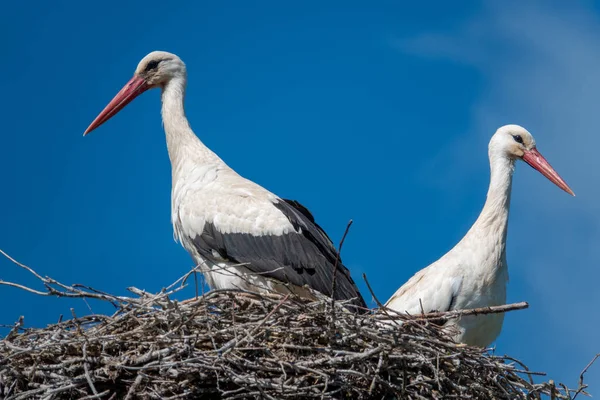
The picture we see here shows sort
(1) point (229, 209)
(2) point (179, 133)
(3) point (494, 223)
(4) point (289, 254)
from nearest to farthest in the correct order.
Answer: (4) point (289, 254) < (1) point (229, 209) < (3) point (494, 223) < (2) point (179, 133)

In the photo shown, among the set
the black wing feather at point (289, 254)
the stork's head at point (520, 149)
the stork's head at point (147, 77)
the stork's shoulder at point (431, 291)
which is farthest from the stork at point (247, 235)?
the stork's head at point (520, 149)

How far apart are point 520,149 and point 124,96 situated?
10.2 feet

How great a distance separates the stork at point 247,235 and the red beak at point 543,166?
1.87 meters

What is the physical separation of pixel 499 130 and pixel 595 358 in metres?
2.95

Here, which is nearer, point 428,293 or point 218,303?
point 218,303

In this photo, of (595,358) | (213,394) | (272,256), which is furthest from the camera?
(272,256)

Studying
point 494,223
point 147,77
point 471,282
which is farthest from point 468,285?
point 147,77

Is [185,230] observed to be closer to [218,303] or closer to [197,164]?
[197,164]

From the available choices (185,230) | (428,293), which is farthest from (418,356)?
(185,230)

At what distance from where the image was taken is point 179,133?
9086mm

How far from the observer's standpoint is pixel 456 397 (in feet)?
21.1

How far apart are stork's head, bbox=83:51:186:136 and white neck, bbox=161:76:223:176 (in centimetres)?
6

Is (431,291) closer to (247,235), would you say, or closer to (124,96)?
(247,235)

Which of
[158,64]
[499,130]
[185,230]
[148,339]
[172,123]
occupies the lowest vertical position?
[148,339]
